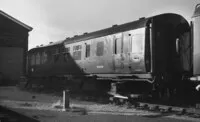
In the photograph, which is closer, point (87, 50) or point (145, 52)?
point (145, 52)

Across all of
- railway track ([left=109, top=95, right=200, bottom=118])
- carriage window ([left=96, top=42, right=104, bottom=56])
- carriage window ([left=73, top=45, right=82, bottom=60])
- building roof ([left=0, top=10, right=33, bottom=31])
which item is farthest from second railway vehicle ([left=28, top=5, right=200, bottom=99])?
building roof ([left=0, top=10, right=33, bottom=31])

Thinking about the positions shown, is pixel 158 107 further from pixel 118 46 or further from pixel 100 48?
pixel 100 48

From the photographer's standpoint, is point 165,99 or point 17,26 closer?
point 165,99

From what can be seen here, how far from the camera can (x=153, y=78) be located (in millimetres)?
10289

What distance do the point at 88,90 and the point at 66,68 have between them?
111 inches

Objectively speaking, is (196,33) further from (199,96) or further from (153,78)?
(199,96)

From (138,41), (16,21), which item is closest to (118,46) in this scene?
(138,41)

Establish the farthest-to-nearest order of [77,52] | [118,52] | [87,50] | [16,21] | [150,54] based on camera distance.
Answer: [16,21] < [77,52] < [87,50] < [118,52] < [150,54]

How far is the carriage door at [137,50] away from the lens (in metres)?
10.6

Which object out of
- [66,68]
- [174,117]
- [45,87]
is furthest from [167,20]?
[45,87]

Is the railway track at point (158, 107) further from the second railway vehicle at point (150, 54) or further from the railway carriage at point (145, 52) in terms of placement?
the railway carriage at point (145, 52)

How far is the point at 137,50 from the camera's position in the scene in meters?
10.9

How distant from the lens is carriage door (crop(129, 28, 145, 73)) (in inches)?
419

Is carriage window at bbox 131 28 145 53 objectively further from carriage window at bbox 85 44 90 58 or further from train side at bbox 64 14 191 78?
carriage window at bbox 85 44 90 58
